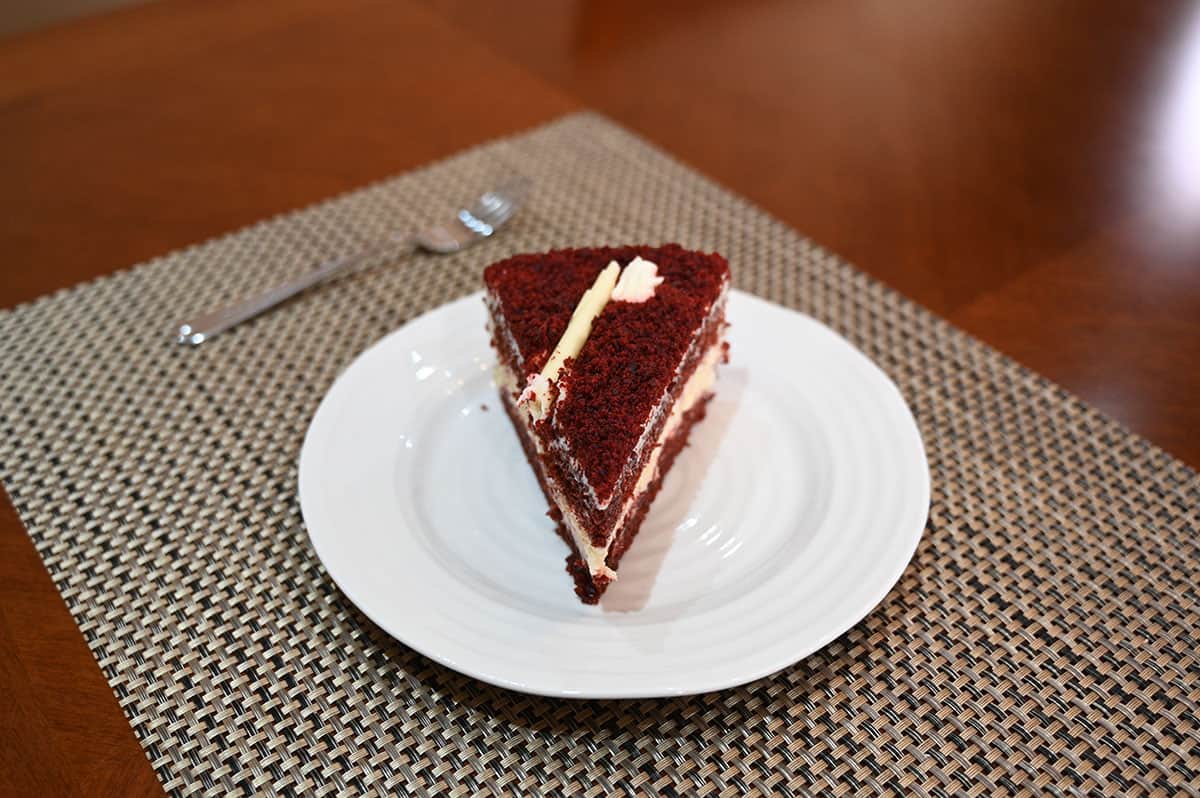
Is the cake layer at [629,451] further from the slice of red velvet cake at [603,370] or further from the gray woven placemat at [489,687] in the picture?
the gray woven placemat at [489,687]

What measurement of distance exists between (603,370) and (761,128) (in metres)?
1.15

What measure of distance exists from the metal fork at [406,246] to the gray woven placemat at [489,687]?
0.03 m

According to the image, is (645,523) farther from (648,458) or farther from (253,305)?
(253,305)

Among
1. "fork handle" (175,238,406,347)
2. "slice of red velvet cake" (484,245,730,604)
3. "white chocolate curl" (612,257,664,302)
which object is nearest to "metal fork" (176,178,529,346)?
"fork handle" (175,238,406,347)

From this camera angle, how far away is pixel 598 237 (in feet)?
6.51

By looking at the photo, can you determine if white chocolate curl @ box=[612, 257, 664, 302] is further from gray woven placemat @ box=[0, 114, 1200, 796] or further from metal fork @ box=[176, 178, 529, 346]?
metal fork @ box=[176, 178, 529, 346]

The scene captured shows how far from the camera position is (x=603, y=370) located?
140 centimetres

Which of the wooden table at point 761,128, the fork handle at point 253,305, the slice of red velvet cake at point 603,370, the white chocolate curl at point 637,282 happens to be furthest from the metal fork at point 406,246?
the white chocolate curl at point 637,282

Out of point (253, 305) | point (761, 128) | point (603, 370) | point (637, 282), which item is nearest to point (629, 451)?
point (603, 370)

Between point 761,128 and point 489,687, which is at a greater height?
point 761,128

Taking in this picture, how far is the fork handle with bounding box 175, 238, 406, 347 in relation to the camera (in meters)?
1.75

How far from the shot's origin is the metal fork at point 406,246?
69.6 inches

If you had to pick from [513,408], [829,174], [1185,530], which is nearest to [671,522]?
[513,408]

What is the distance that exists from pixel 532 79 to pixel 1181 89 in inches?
60.8
